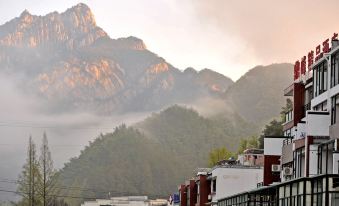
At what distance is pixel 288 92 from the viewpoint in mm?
65312

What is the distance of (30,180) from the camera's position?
10775 cm

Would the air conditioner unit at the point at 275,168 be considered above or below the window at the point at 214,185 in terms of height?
above

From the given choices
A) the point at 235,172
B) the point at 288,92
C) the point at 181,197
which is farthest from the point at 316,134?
the point at 181,197

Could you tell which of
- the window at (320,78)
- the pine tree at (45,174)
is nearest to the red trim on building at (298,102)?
the window at (320,78)

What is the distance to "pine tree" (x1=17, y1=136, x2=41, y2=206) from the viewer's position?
10712 cm

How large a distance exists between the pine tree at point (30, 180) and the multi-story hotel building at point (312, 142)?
4787 cm

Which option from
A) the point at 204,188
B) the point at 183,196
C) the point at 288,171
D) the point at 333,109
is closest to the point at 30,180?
the point at 183,196

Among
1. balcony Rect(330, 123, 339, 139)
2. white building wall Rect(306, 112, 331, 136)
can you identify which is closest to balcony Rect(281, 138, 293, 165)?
white building wall Rect(306, 112, 331, 136)

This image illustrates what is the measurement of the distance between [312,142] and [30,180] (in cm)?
6232

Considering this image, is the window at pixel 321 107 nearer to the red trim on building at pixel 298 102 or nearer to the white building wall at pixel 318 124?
the white building wall at pixel 318 124

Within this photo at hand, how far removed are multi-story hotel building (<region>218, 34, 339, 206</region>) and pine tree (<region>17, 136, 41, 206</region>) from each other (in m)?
47.9

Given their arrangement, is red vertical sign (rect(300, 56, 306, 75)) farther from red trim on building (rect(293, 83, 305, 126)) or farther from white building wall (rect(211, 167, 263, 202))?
white building wall (rect(211, 167, 263, 202))

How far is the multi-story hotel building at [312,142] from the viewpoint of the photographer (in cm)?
4081

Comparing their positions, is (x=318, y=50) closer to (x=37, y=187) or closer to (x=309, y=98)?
(x=309, y=98)
